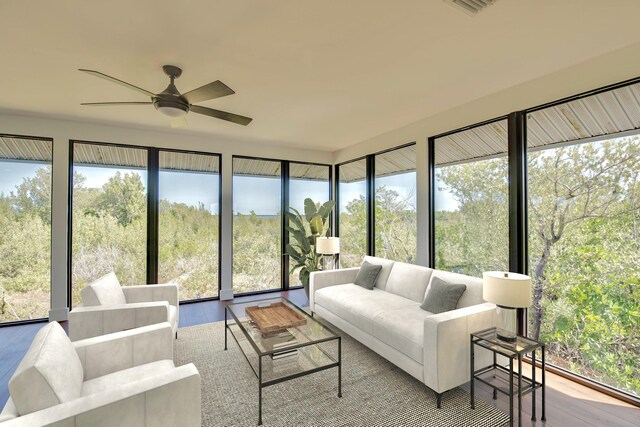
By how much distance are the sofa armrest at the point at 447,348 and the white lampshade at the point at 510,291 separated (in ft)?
0.91

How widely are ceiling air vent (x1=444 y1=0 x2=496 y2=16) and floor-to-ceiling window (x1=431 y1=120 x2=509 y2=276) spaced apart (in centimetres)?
172

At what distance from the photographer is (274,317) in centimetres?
287

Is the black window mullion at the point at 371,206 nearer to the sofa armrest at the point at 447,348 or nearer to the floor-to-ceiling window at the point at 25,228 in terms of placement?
the sofa armrest at the point at 447,348

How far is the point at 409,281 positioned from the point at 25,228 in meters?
5.07

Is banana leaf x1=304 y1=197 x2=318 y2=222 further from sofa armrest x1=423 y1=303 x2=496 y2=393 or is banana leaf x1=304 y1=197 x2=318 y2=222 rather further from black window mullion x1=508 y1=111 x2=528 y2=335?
sofa armrest x1=423 y1=303 x2=496 y2=393

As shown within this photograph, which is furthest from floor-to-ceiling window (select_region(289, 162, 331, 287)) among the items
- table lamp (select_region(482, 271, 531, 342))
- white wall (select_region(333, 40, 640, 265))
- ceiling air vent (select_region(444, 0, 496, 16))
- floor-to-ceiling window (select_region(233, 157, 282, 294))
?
ceiling air vent (select_region(444, 0, 496, 16))

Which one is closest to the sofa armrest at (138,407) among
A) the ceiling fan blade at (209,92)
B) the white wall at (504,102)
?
the ceiling fan blade at (209,92)

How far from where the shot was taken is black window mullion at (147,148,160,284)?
452cm

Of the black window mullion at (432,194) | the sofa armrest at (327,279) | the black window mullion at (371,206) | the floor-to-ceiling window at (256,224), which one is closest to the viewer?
the black window mullion at (432,194)

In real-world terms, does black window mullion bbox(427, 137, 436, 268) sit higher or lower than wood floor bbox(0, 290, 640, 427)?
higher

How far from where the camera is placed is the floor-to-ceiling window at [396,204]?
434 cm

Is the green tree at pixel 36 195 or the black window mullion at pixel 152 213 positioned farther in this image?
the black window mullion at pixel 152 213

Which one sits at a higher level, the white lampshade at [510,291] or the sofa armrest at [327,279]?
the white lampshade at [510,291]

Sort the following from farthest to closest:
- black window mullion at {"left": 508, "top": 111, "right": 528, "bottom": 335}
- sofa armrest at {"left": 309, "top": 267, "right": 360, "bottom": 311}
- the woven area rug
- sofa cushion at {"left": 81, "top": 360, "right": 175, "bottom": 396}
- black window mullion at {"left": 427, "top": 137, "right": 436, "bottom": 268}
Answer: sofa armrest at {"left": 309, "top": 267, "right": 360, "bottom": 311} < black window mullion at {"left": 427, "top": 137, "right": 436, "bottom": 268} < black window mullion at {"left": 508, "top": 111, "right": 528, "bottom": 335} < the woven area rug < sofa cushion at {"left": 81, "top": 360, "right": 175, "bottom": 396}
